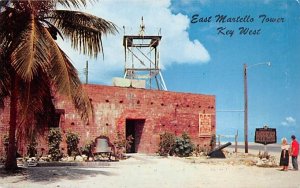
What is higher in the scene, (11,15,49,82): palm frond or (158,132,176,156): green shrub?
(11,15,49,82): palm frond

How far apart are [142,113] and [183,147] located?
107 inches

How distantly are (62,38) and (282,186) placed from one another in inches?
282

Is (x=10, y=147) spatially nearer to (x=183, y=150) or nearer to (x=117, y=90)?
(x=117, y=90)

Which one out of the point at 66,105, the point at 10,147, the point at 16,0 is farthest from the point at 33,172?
the point at 66,105

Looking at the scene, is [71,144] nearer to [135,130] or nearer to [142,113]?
[142,113]

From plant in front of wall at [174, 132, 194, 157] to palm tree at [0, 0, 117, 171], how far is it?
10.0 meters

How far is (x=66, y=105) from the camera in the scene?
19.0 meters

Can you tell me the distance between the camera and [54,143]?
16.9 metres

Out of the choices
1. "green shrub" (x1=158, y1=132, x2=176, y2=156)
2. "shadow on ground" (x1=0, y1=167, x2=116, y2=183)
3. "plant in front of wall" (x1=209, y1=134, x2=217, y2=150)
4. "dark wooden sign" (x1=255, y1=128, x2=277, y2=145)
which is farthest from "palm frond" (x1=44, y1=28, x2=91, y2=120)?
"plant in front of wall" (x1=209, y1=134, x2=217, y2=150)

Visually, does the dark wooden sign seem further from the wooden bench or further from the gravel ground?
the wooden bench

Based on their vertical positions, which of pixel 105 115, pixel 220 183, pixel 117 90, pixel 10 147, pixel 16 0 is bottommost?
pixel 220 183

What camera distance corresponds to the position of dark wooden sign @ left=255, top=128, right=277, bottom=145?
1898 cm

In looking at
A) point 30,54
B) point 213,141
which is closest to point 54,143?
point 30,54

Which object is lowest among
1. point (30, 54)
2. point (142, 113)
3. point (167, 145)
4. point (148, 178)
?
point (148, 178)
